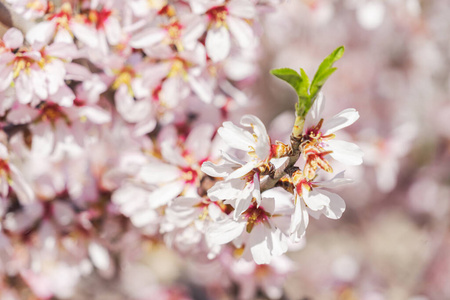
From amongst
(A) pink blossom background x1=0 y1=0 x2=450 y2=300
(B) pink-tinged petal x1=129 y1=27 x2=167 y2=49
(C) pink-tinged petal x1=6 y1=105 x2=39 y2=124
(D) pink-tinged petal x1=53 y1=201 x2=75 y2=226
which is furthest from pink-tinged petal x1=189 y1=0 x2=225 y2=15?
(A) pink blossom background x1=0 y1=0 x2=450 y2=300

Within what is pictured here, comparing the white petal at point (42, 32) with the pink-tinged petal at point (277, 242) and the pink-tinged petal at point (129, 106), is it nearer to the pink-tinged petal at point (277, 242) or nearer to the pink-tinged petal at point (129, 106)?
the pink-tinged petal at point (129, 106)

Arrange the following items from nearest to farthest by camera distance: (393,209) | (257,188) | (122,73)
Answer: (257,188), (122,73), (393,209)

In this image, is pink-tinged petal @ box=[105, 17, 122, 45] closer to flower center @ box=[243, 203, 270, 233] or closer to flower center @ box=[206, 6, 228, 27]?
flower center @ box=[206, 6, 228, 27]

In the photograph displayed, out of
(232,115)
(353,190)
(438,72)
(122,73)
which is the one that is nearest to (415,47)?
(438,72)

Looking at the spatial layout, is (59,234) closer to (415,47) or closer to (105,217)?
(105,217)

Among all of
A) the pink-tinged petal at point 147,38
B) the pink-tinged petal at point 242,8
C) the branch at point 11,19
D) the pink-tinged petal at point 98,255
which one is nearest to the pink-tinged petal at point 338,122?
the pink-tinged petal at point 242,8

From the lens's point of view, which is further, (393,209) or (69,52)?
(393,209)

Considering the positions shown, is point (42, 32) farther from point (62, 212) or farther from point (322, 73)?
point (322, 73)
